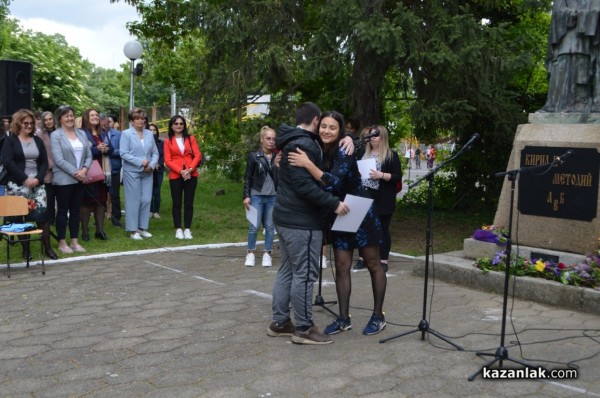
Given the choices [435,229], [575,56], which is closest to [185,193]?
[435,229]

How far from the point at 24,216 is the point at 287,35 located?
5135 millimetres

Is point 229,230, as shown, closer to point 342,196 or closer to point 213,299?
point 213,299

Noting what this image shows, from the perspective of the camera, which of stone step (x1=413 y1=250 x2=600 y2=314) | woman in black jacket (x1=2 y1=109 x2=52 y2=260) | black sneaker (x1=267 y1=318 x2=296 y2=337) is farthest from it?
woman in black jacket (x1=2 y1=109 x2=52 y2=260)

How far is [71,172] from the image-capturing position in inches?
368

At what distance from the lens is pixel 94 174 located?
10.3 metres

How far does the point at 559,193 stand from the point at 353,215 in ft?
10.3

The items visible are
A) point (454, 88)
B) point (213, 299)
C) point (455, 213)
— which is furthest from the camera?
point (455, 213)

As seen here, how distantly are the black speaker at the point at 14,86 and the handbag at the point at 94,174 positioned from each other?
157 cm

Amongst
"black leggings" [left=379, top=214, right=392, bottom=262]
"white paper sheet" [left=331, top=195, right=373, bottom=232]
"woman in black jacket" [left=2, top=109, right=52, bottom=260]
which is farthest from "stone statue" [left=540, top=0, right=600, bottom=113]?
A: "woman in black jacket" [left=2, top=109, right=52, bottom=260]

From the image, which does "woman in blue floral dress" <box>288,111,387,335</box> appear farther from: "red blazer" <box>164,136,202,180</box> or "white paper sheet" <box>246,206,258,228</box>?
"red blazer" <box>164,136,202,180</box>

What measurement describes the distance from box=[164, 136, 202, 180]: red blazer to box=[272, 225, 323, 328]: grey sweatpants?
5.36 meters

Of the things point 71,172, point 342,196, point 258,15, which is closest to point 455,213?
point 258,15

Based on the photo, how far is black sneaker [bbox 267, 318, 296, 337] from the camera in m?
5.71

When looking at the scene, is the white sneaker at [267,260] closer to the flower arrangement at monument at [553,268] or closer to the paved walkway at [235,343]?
the paved walkway at [235,343]
